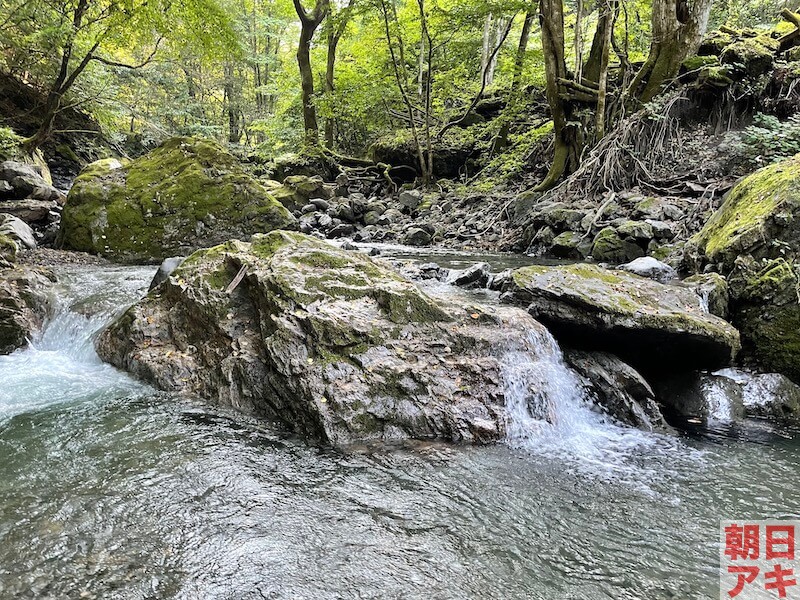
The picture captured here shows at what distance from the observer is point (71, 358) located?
470 cm

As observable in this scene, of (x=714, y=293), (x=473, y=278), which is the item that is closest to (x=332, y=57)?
(x=473, y=278)

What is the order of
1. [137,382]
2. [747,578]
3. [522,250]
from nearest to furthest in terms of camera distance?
1. [747,578]
2. [137,382]
3. [522,250]

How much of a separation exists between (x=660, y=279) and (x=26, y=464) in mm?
6334

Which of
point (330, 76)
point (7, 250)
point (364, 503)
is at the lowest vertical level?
point (364, 503)

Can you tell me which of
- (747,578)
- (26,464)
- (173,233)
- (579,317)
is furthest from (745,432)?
(173,233)

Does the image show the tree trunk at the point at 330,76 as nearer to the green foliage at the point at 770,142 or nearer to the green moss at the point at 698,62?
the green moss at the point at 698,62

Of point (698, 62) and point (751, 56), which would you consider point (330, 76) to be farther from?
point (751, 56)

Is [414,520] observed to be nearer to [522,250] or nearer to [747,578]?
[747,578]

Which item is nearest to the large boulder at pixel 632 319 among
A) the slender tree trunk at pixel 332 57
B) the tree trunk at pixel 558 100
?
the tree trunk at pixel 558 100

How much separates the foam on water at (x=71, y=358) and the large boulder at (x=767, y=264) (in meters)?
5.37

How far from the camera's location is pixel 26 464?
2797 mm

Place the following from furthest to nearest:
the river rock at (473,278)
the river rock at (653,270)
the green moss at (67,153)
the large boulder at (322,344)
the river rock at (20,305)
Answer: the green moss at (67,153) < the river rock at (473,278) < the river rock at (653,270) < the river rock at (20,305) < the large boulder at (322,344)

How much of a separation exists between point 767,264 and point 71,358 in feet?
21.7

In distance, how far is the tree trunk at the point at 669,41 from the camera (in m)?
9.59
